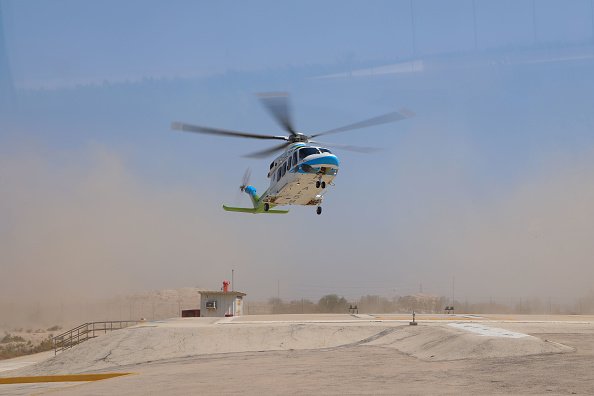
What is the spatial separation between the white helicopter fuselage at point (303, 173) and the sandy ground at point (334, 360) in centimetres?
776

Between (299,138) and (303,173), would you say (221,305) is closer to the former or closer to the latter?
(299,138)

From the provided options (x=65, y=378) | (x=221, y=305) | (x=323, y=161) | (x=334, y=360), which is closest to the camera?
(x=334, y=360)

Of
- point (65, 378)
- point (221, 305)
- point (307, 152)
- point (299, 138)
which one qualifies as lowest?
point (65, 378)

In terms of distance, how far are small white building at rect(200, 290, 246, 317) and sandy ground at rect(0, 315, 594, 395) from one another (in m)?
18.6

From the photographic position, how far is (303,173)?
38.8 metres

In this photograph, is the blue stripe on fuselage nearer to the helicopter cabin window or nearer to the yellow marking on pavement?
the helicopter cabin window

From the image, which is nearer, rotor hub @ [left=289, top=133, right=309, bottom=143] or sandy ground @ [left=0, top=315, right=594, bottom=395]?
sandy ground @ [left=0, top=315, right=594, bottom=395]

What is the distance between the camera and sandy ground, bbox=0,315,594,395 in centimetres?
1989

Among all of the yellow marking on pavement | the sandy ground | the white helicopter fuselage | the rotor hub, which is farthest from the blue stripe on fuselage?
the yellow marking on pavement

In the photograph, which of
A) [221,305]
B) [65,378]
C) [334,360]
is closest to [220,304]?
[221,305]

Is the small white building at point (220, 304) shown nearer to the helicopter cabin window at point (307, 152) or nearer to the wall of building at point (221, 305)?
the wall of building at point (221, 305)

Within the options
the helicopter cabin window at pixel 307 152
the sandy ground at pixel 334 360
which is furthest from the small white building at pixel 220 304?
the helicopter cabin window at pixel 307 152

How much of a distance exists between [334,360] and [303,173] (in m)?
13.9

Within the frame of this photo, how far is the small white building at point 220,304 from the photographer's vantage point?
6072 cm
